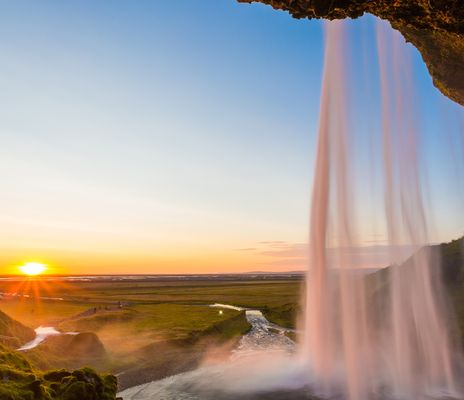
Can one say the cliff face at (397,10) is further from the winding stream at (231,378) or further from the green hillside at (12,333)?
the green hillside at (12,333)

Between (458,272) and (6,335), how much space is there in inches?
2225

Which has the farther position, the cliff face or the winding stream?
the winding stream

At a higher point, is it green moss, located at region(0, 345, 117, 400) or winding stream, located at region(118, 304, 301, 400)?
green moss, located at region(0, 345, 117, 400)

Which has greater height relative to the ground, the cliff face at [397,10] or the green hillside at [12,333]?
the cliff face at [397,10]

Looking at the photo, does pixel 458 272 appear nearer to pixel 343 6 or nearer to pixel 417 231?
pixel 417 231

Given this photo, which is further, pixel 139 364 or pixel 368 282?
pixel 368 282

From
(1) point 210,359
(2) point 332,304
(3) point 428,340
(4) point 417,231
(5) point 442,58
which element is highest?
(5) point 442,58

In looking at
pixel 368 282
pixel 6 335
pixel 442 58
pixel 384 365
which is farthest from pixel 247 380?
pixel 368 282

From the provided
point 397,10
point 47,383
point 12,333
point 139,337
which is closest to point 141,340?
point 139,337

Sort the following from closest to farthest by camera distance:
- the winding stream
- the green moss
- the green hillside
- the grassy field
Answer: the green moss
the winding stream
the green hillside
the grassy field

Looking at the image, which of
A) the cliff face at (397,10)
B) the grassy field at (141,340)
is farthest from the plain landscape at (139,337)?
the cliff face at (397,10)

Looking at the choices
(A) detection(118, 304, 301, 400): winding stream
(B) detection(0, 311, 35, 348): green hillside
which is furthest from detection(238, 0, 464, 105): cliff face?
(B) detection(0, 311, 35, 348): green hillside

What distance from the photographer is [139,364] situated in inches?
1458

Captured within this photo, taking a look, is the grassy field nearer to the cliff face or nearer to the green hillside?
the green hillside
